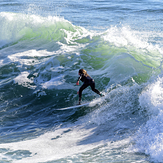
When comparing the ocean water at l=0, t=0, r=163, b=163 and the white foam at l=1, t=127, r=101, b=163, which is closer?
the white foam at l=1, t=127, r=101, b=163

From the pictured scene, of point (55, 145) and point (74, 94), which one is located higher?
point (74, 94)

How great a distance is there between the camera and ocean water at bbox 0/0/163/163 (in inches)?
192

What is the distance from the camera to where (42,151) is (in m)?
5.02

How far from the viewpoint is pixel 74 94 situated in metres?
8.29

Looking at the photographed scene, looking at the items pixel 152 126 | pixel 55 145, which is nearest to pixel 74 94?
pixel 55 145

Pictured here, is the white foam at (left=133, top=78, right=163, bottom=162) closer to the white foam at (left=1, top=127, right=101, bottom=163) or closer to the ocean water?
the ocean water

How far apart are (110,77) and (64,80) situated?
194 centimetres

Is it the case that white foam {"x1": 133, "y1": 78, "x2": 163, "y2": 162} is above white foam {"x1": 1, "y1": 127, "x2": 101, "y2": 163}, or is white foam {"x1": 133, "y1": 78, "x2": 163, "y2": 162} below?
above

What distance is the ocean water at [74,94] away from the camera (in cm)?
488

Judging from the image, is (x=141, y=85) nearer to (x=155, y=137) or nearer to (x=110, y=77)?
(x=110, y=77)

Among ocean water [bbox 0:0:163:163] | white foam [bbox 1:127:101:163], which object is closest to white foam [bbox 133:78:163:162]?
ocean water [bbox 0:0:163:163]

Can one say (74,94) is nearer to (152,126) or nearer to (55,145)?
(55,145)

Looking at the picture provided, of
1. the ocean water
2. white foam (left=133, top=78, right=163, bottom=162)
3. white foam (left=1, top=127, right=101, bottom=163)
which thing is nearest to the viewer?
white foam (left=133, top=78, right=163, bottom=162)

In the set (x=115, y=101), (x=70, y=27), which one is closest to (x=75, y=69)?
(x=115, y=101)
